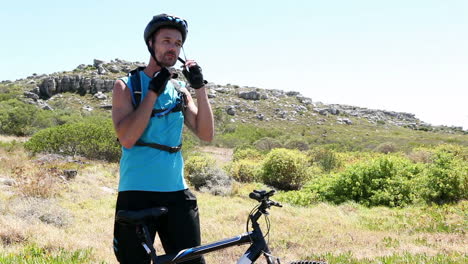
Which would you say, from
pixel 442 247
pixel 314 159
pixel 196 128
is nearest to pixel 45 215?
pixel 196 128

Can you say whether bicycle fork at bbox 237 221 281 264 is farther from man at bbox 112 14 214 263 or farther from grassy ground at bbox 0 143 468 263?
grassy ground at bbox 0 143 468 263

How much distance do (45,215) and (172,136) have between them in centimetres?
683

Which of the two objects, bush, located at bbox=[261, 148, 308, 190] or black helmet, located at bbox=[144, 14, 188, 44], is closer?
black helmet, located at bbox=[144, 14, 188, 44]

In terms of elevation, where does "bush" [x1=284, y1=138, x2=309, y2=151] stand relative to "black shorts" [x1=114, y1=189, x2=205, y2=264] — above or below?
below

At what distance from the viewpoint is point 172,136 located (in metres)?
2.40

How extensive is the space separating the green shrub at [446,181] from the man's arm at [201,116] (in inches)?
448

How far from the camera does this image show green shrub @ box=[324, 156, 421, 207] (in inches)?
512

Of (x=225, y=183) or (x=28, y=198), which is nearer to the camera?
(x=28, y=198)

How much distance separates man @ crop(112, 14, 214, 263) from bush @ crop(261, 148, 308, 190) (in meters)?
15.7

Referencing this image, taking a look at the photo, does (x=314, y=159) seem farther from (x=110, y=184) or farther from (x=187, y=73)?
(x=187, y=73)

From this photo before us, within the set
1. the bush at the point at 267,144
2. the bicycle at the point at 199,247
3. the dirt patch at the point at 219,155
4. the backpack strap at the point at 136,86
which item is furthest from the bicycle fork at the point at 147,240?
the bush at the point at 267,144

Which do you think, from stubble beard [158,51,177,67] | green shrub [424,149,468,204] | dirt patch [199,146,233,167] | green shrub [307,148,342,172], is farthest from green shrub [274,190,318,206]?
stubble beard [158,51,177,67]

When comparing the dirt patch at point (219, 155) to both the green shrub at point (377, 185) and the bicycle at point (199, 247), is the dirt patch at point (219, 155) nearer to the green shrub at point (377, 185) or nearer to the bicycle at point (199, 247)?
the green shrub at point (377, 185)

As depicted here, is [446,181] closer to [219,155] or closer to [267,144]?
[219,155]
